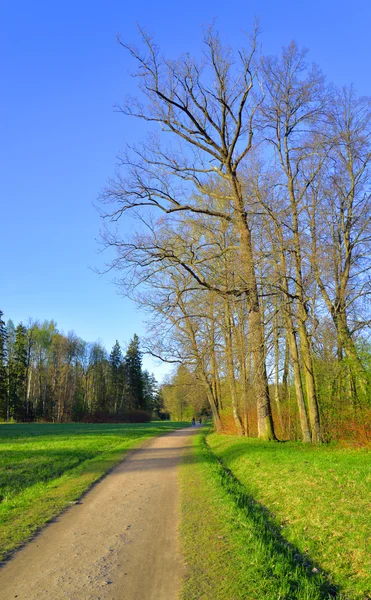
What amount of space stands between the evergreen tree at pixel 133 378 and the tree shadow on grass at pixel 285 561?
238ft

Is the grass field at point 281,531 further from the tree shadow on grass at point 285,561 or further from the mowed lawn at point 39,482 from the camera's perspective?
the mowed lawn at point 39,482

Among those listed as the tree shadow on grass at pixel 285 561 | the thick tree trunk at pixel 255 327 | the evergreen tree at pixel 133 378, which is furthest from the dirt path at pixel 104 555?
the evergreen tree at pixel 133 378

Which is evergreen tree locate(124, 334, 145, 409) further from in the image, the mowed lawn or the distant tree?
the mowed lawn

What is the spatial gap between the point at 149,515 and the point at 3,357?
60.5 m

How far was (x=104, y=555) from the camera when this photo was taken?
5203 mm

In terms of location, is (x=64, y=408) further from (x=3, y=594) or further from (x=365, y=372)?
(x=3, y=594)

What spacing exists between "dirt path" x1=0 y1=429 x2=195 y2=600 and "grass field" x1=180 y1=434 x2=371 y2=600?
308mm

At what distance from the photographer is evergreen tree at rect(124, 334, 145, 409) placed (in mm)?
78938

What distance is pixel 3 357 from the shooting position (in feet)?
202

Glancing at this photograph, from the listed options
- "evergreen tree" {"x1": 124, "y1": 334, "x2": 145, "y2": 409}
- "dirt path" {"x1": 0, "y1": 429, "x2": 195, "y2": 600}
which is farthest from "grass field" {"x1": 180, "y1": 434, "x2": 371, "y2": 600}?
"evergreen tree" {"x1": 124, "y1": 334, "x2": 145, "y2": 409}

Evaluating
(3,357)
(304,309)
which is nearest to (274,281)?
(304,309)

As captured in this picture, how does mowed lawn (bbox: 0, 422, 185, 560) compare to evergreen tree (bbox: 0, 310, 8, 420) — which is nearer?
mowed lawn (bbox: 0, 422, 185, 560)

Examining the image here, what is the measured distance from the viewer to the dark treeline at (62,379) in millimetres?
63000

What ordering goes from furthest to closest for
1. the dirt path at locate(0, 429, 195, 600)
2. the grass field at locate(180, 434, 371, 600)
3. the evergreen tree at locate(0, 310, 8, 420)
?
the evergreen tree at locate(0, 310, 8, 420) → the grass field at locate(180, 434, 371, 600) → the dirt path at locate(0, 429, 195, 600)
